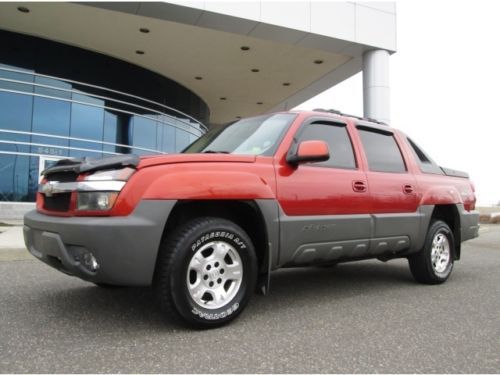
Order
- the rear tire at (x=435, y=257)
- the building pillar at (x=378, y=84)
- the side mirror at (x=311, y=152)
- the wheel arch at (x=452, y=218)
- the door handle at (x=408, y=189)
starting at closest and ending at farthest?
1. the side mirror at (x=311, y=152)
2. the door handle at (x=408, y=189)
3. the rear tire at (x=435, y=257)
4. the wheel arch at (x=452, y=218)
5. the building pillar at (x=378, y=84)

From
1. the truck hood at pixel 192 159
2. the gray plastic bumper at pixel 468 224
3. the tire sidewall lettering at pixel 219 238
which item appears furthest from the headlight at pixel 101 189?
the gray plastic bumper at pixel 468 224

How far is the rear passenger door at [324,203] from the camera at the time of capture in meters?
3.70

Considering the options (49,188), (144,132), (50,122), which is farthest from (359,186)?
(144,132)

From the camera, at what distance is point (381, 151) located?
4.80 meters

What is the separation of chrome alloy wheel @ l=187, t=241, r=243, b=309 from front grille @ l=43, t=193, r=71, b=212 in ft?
3.26

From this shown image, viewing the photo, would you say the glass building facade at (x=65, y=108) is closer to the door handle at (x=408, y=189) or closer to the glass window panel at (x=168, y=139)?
the glass window panel at (x=168, y=139)

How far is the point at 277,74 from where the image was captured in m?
19.4

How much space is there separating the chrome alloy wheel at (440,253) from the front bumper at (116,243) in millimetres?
3406

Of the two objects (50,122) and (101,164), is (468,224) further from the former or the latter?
(50,122)

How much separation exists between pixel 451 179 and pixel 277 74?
1466cm

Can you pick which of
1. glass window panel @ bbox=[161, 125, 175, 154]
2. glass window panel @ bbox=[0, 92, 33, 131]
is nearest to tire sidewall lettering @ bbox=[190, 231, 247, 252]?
glass window panel @ bbox=[0, 92, 33, 131]

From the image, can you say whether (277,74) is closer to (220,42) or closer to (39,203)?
(220,42)

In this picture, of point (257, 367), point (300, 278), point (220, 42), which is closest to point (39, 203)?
point (257, 367)

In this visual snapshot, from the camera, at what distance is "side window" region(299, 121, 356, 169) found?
415 centimetres
